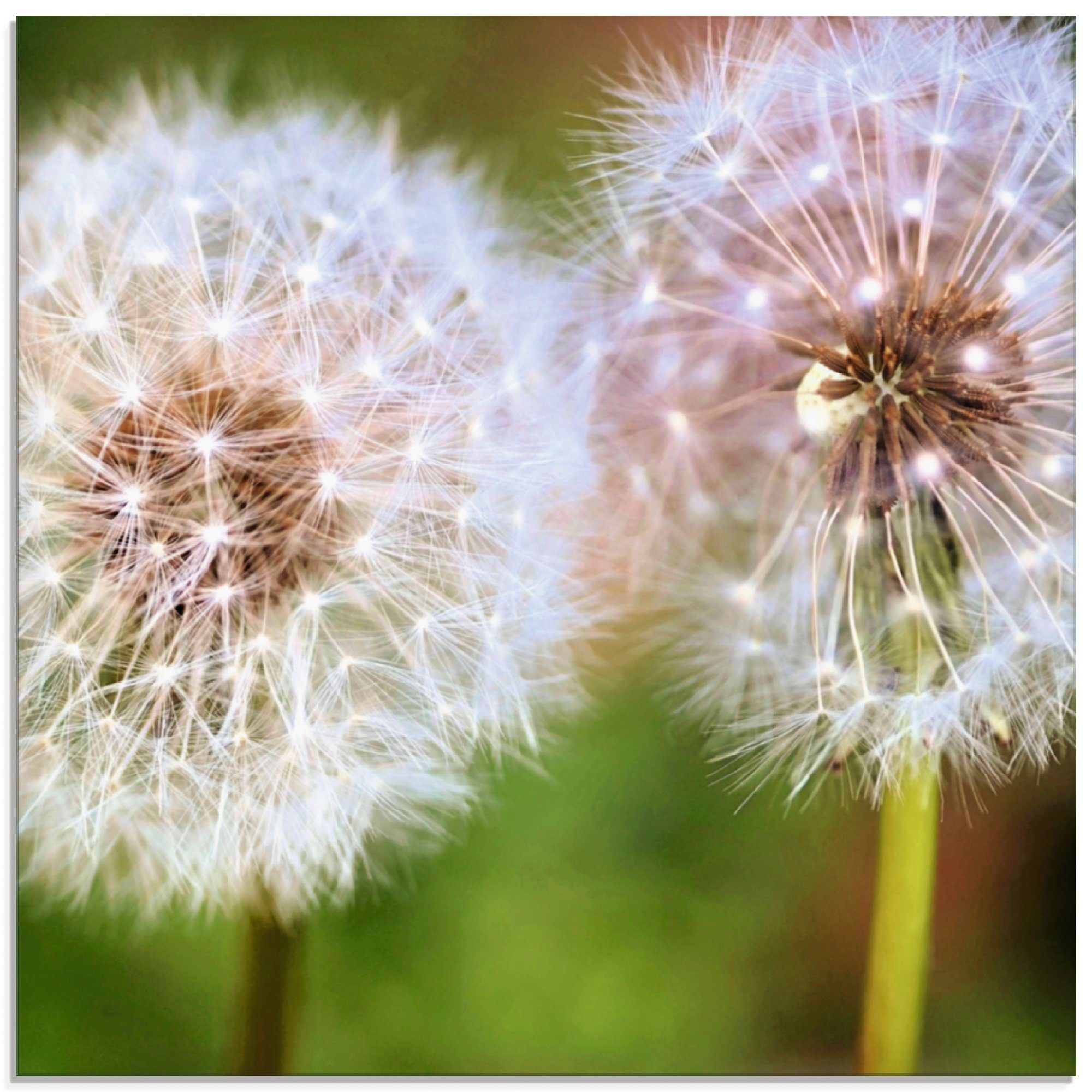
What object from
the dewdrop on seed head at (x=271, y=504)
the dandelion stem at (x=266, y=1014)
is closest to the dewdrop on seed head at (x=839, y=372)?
the dewdrop on seed head at (x=271, y=504)

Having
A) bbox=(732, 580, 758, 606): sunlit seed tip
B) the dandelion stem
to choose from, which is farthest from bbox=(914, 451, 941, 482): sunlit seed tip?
the dandelion stem

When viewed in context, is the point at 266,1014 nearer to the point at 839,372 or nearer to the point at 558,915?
the point at 558,915

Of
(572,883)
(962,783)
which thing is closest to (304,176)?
(572,883)

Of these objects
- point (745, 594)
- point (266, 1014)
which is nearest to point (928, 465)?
point (745, 594)

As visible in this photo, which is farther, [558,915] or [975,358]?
[558,915]

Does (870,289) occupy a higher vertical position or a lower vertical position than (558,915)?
higher

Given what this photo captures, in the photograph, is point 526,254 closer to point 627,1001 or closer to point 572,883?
point 572,883
